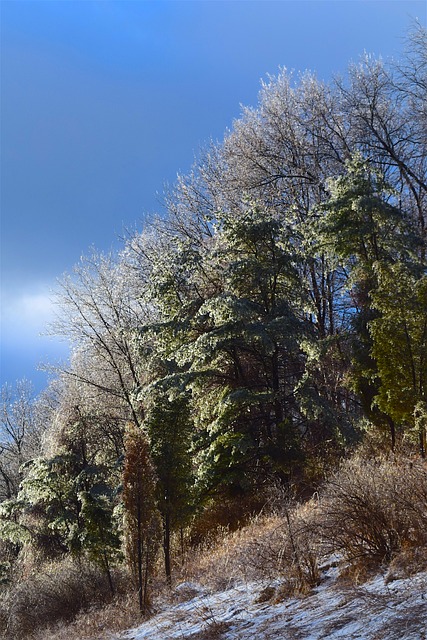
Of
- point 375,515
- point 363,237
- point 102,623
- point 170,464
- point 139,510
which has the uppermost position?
point 363,237

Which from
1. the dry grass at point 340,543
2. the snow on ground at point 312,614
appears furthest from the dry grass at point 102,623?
the snow on ground at point 312,614

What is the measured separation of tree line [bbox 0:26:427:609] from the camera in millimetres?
13383

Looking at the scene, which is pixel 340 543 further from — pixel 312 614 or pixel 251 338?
pixel 251 338

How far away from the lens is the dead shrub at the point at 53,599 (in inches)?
524

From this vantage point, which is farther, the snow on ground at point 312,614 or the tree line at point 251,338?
the tree line at point 251,338

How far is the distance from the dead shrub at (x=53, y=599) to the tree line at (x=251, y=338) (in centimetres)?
56

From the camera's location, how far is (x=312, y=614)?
5828 millimetres

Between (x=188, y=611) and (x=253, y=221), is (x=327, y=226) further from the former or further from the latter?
(x=188, y=611)

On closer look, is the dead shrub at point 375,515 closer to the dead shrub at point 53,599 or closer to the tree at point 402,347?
the tree at point 402,347

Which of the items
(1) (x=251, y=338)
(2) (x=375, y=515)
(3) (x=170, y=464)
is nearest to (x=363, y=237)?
(1) (x=251, y=338)

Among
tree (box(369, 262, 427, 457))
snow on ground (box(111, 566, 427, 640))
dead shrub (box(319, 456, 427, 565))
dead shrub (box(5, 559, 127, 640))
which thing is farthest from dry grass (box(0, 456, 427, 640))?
tree (box(369, 262, 427, 457))

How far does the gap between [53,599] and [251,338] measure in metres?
7.82

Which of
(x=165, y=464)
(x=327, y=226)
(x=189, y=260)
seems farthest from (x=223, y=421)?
(x=327, y=226)

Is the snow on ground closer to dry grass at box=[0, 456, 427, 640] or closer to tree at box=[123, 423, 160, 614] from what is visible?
dry grass at box=[0, 456, 427, 640]
